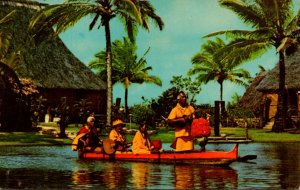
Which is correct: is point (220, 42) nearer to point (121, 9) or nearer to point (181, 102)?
point (121, 9)

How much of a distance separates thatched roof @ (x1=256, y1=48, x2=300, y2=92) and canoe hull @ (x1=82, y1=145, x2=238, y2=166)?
26939 mm

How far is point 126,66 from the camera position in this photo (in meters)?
64.8

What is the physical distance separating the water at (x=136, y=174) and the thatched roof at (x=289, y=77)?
23.4 metres

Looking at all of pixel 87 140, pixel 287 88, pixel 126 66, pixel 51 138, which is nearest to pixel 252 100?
pixel 287 88

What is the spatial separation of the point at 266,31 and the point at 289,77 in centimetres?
1033

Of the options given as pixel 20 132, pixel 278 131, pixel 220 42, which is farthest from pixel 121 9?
pixel 220 42

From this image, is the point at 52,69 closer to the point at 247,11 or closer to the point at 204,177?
the point at 247,11

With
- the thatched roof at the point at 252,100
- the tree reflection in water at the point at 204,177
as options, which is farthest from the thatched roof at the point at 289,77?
the tree reflection in water at the point at 204,177

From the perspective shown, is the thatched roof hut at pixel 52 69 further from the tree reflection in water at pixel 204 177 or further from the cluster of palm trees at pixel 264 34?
the tree reflection in water at pixel 204 177

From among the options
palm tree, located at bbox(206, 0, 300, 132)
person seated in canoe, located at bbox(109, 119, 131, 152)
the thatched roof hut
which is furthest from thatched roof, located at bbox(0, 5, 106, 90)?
person seated in canoe, located at bbox(109, 119, 131, 152)

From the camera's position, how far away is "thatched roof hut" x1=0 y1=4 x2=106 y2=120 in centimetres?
4669

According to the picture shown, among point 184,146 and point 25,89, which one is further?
point 25,89

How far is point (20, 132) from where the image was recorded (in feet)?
115

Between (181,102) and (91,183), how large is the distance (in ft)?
15.7
